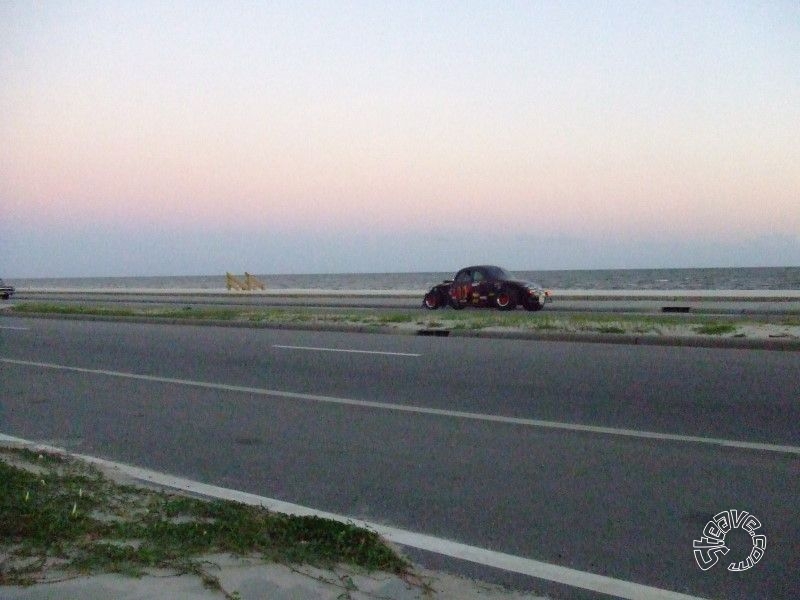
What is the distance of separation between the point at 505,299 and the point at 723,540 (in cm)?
2187

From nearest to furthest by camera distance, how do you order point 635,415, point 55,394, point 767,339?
point 635,415, point 55,394, point 767,339

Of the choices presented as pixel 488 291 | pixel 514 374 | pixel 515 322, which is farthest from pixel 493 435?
pixel 488 291

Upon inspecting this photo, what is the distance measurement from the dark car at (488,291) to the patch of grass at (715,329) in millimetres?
10988

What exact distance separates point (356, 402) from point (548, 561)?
17.4 feet

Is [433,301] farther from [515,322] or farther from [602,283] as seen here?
[602,283]

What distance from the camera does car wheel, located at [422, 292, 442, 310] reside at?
28359mm


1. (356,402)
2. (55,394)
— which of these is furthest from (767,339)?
(55,394)

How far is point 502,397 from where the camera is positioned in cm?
1005

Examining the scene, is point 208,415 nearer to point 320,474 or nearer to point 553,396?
point 320,474

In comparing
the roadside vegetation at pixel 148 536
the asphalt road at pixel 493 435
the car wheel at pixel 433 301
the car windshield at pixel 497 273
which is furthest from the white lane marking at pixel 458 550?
the car wheel at pixel 433 301

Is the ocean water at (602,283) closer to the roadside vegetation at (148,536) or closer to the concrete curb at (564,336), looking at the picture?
the concrete curb at (564,336)

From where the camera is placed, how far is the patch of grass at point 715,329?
49.3 ft

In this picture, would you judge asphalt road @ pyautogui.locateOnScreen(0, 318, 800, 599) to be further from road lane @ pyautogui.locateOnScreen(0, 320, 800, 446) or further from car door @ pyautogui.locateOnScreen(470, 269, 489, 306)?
car door @ pyautogui.locateOnScreen(470, 269, 489, 306)

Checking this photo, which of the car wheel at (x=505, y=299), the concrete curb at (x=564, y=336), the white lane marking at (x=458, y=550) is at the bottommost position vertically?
the white lane marking at (x=458, y=550)
